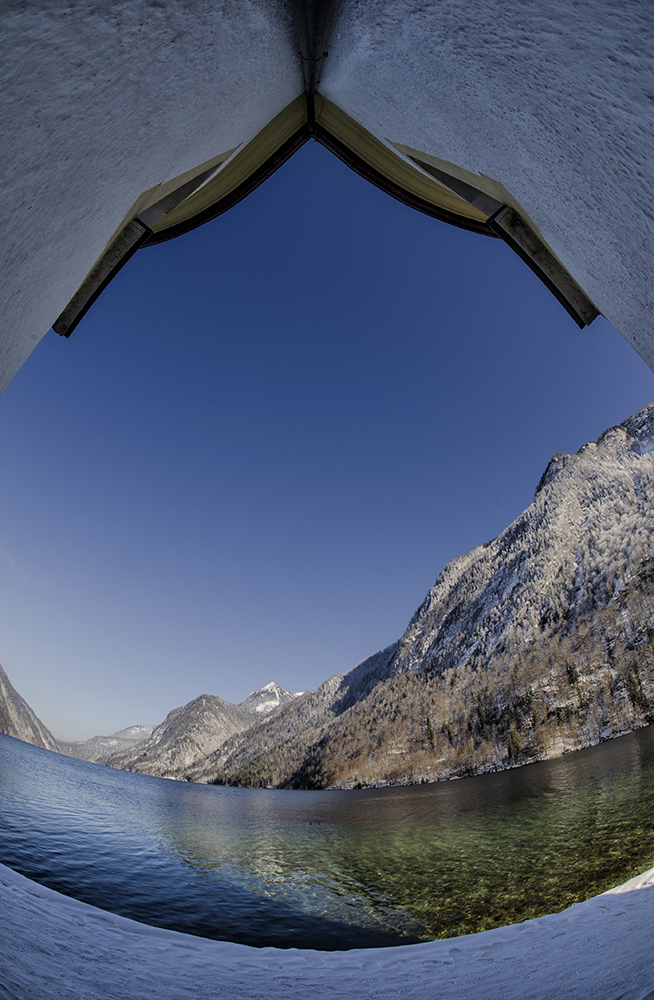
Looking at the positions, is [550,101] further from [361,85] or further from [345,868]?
[345,868]

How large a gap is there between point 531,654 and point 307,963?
116130 millimetres

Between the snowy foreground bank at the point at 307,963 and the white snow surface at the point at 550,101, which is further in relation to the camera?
the snowy foreground bank at the point at 307,963

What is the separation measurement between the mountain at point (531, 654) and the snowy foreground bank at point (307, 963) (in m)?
88.1

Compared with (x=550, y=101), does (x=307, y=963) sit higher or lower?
lower

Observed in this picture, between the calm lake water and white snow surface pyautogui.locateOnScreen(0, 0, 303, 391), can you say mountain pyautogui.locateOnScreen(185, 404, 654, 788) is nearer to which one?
the calm lake water

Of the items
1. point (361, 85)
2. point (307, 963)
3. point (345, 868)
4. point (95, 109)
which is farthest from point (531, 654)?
point (95, 109)

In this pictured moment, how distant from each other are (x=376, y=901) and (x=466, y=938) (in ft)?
25.8

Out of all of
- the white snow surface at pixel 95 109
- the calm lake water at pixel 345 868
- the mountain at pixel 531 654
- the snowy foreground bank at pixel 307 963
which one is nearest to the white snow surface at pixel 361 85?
the white snow surface at pixel 95 109

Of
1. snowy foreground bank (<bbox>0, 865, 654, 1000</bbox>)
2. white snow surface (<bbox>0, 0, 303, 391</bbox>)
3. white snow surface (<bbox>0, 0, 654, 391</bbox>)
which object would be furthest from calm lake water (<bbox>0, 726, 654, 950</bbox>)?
white snow surface (<bbox>0, 0, 654, 391</bbox>)

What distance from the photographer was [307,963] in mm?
5281

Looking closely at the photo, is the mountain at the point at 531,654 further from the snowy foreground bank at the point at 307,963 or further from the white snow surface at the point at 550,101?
the white snow surface at the point at 550,101

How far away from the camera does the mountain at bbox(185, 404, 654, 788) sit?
8231 cm

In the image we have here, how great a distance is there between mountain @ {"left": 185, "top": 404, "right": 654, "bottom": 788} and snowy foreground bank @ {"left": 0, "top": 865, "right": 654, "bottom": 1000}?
88068mm

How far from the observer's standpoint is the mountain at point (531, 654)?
82.3 meters
